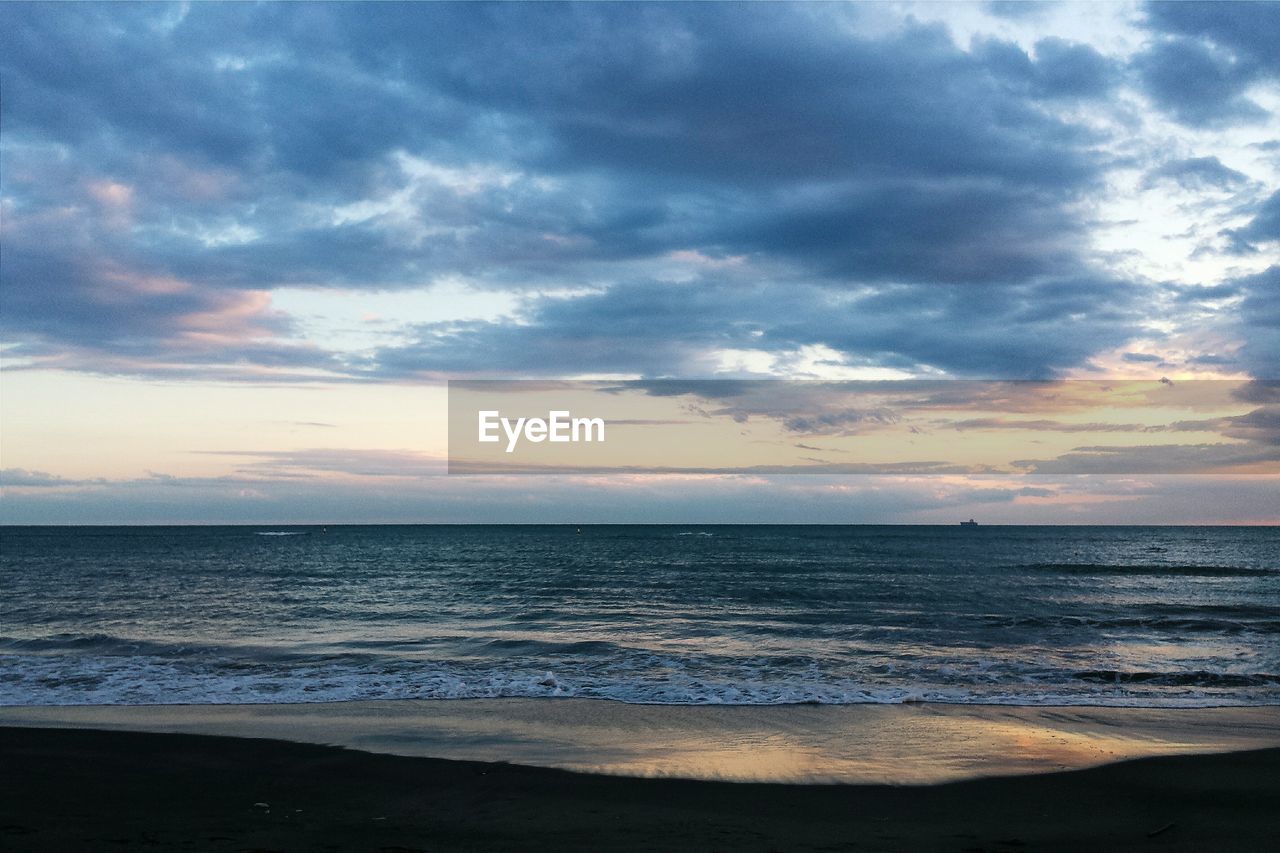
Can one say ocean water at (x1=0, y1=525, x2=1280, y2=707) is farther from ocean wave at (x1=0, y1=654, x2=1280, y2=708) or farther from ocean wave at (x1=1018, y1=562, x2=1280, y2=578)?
ocean wave at (x1=1018, y1=562, x2=1280, y2=578)

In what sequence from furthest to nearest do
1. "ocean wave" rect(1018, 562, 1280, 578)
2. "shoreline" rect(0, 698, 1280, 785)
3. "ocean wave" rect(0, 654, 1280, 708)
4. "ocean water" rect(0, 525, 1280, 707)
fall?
"ocean wave" rect(1018, 562, 1280, 578) < "ocean water" rect(0, 525, 1280, 707) < "ocean wave" rect(0, 654, 1280, 708) < "shoreline" rect(0, 698, 1280, 785)

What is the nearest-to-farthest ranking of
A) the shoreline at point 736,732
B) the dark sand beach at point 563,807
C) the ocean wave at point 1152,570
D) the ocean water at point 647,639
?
the dark sand beach at point 563,807 < the shoreline at point 736,732 < the ocean water at point 647,639 < the ocean wave at point 1152,570

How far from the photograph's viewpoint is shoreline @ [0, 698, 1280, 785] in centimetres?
1145

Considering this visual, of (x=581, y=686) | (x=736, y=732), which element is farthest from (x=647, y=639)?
(x=736, y=732)

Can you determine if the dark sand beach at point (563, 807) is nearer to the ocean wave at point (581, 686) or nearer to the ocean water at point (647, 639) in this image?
the ocean wave at point (581, 686)

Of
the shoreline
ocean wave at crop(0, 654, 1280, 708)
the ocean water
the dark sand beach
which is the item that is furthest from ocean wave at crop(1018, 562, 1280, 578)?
the dark sand beach

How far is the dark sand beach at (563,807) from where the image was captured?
8.47 meters

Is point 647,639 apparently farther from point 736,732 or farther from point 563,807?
point 563,807

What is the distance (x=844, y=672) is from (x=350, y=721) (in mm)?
10995

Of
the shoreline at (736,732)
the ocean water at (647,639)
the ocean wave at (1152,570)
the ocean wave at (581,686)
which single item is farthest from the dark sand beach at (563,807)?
the ocean wave at (1152,570)

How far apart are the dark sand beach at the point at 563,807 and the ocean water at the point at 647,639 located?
17.7ft

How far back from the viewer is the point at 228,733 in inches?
520

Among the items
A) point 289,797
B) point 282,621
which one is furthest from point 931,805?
point 282,621

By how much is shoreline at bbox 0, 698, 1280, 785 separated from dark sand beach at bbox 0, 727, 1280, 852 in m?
0.66
